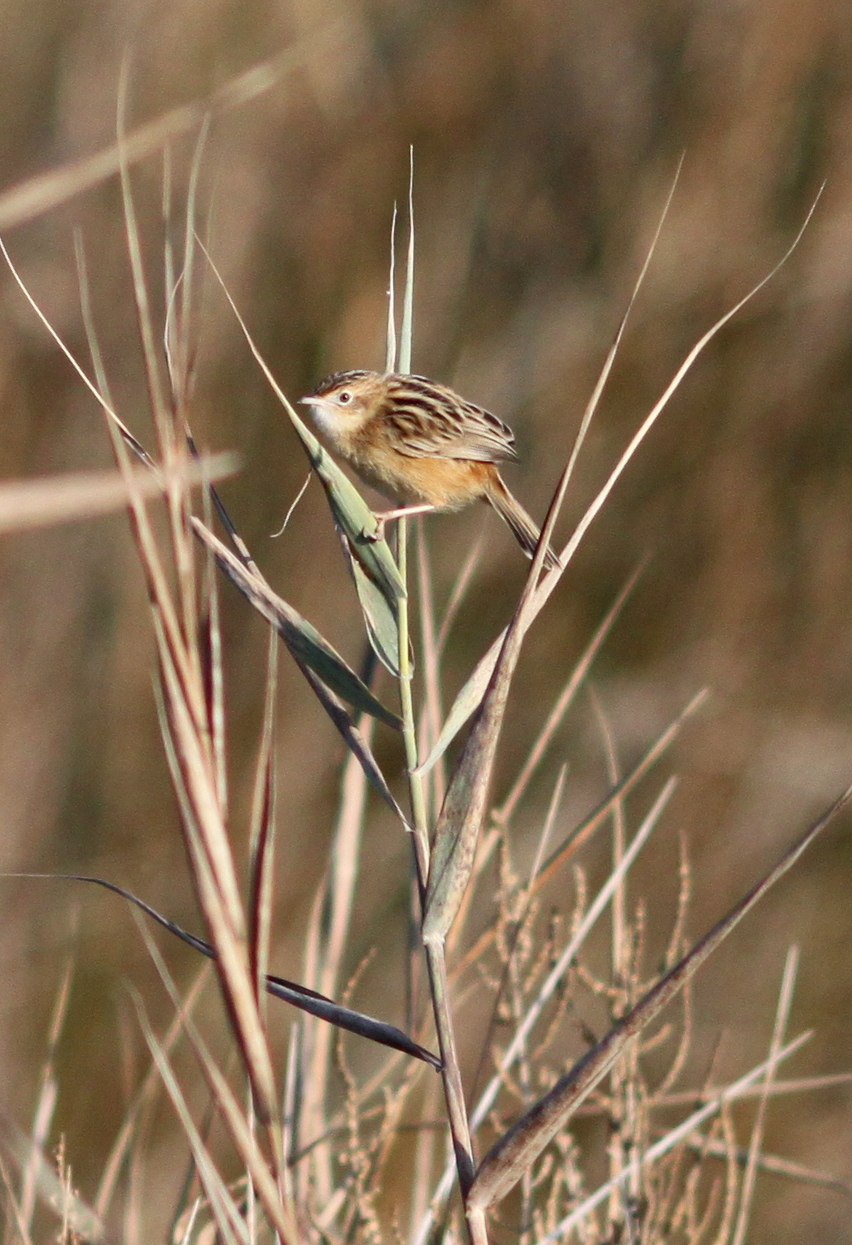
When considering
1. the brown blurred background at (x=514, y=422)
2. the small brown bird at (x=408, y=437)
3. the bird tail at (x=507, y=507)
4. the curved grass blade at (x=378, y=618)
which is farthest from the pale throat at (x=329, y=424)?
the brown blurred background at (x=514, y=422)

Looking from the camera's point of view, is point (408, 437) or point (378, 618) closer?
point (378, 618)

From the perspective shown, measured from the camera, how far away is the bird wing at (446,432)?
193 centimetres

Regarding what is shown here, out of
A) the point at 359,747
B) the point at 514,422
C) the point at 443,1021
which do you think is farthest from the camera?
the point at 514,422

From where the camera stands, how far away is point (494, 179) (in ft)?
14.1

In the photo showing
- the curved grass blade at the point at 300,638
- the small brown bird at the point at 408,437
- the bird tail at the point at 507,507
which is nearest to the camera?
the curved grass blade at the point at 300,638

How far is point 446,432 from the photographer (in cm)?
194

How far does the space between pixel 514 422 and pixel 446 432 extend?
224 cm

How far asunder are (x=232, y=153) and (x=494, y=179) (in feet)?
2.87

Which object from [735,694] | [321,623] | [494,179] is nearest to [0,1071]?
[321,623]

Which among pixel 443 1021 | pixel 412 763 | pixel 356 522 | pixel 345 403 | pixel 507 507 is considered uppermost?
Answer: pixel 345 403

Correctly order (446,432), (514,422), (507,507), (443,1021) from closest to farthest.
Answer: (443,1021) < (446,432) < (507,507) < (514,422)

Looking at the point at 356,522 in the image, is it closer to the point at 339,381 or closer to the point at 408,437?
the point at 408,437

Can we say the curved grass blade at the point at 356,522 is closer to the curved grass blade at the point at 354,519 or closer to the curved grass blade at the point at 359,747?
the curved grass blade at the point at 354,519

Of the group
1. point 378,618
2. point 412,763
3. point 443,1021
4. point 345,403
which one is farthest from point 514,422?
point 443,1021
